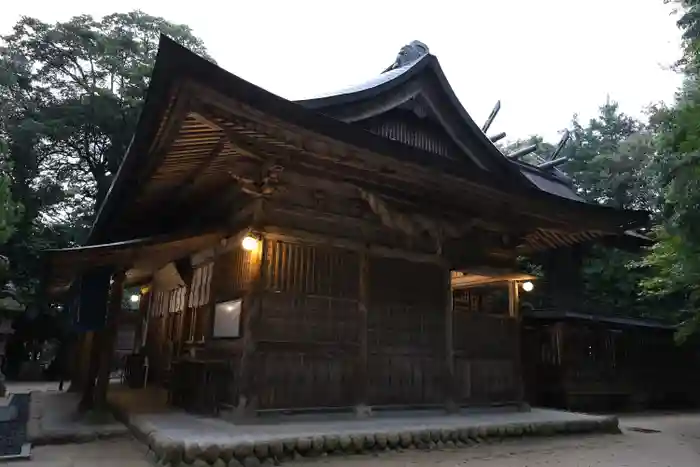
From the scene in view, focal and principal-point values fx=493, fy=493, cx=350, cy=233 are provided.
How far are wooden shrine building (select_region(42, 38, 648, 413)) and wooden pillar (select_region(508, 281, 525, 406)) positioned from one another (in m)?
0.04

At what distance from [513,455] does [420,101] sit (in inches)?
249

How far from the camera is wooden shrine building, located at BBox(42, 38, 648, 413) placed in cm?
603

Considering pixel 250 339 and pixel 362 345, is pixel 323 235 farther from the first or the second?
pixel 250 339

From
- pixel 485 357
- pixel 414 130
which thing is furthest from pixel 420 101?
pixel 485 357

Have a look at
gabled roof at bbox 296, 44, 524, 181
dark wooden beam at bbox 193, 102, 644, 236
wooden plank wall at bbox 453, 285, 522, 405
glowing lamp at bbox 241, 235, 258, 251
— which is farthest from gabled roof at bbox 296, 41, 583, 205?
wooden plank wall at bbox 453, 285, 522, 405

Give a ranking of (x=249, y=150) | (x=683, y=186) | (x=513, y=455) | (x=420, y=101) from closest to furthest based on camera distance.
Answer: (x=249, y=150), (x=513, y=455), (x=683, y=186), (x=420, y=101)

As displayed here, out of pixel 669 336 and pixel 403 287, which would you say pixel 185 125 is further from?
pixel 669 336

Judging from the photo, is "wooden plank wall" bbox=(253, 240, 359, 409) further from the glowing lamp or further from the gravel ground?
the gravel ground

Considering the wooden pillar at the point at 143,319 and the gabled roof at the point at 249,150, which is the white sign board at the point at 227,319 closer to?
the gabled roof at the point at 249,150

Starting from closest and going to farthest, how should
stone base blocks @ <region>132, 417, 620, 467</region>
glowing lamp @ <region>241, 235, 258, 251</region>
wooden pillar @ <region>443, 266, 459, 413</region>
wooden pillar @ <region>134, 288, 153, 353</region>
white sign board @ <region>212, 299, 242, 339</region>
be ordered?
stone base blocks @ <region>132, 417, 620, 467</region>, glowing lamp @ <region>241, 235, 258, 251</region>, white sign board @ <region>212, 299, 242, 339</region>, wooden pillar @ <region>443, 266, 459, 413</region>, wooden pillar @ <region>134, 288, 153, 353</region>

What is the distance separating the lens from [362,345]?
24.3ft

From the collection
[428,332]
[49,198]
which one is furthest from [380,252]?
[49,198]

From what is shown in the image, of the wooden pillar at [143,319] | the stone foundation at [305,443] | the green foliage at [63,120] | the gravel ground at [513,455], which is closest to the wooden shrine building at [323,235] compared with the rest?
the stone foundation at [305,443]

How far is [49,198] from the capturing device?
2272cm
